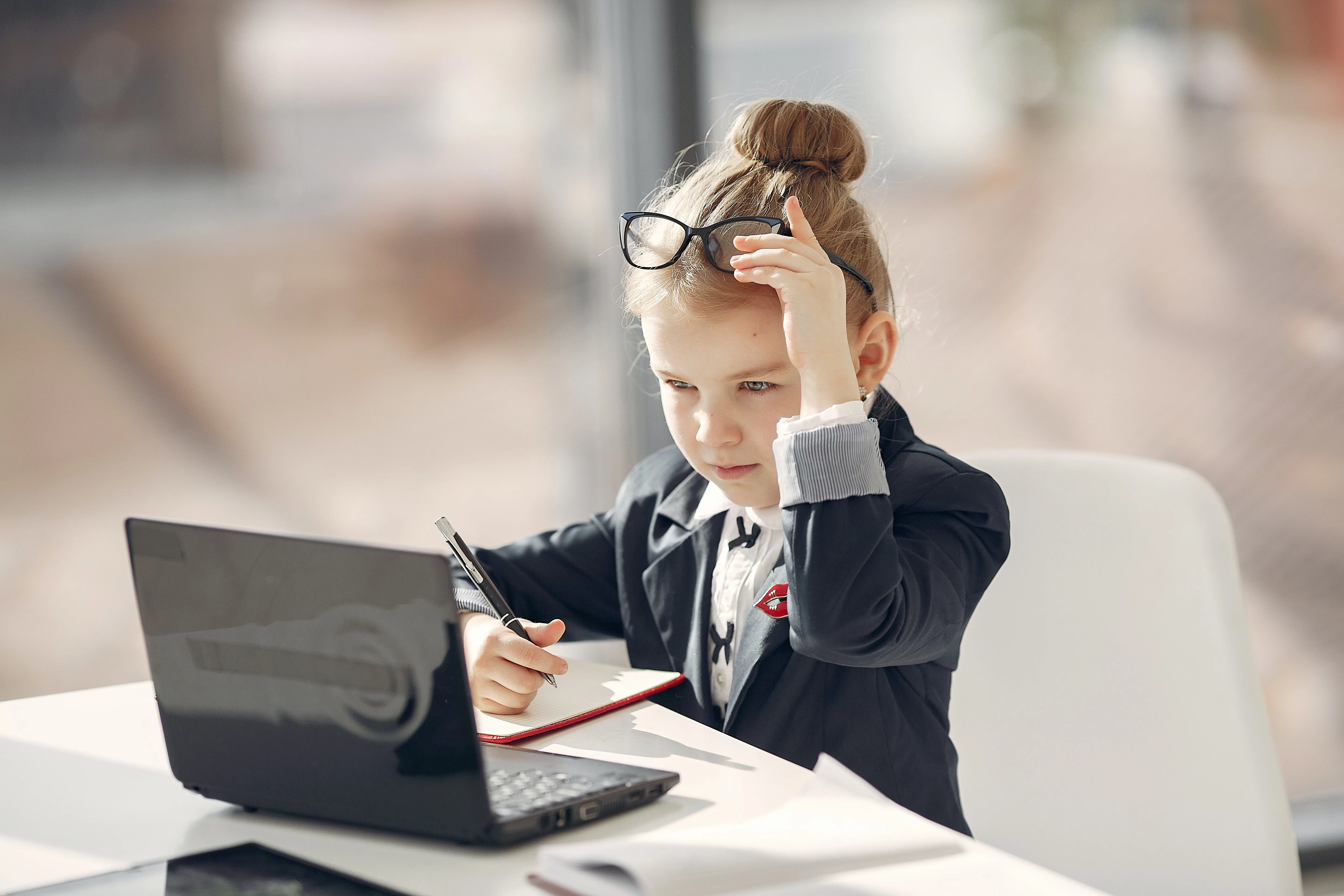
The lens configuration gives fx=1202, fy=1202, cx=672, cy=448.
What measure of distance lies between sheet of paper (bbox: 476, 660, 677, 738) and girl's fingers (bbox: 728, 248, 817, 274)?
0.32 metres

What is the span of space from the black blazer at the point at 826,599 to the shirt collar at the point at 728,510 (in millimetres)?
12

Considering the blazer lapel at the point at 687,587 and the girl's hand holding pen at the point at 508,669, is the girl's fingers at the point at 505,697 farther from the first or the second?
the blazer lapel at the point at 687,587

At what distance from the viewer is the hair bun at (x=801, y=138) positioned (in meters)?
1.08

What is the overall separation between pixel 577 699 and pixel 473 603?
0.18 metres

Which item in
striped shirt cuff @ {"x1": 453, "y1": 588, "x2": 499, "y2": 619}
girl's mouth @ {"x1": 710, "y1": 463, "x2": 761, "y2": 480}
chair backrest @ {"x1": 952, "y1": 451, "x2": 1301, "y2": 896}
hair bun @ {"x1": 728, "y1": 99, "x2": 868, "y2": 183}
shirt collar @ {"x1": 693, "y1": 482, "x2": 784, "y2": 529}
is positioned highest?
hair bun @ {"x1": 728, "y1": 99, "x2": 868, "y2": 183}

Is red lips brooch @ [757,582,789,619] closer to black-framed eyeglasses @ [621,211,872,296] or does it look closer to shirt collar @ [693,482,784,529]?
shirt collar @ [693,482,784,529]

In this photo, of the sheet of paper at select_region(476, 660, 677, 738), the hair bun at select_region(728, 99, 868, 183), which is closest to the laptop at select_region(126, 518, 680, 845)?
the sheet of paper at select_region(476, 660, 677, 738)

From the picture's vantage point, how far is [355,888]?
0.59m

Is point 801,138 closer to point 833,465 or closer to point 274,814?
point 833,465

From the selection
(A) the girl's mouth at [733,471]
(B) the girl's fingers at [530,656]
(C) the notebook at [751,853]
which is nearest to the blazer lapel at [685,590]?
(A) the girl's mouth at [733,471]

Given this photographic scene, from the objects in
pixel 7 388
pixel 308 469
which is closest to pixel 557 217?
pixel 308 469

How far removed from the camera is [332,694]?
0.64 metres

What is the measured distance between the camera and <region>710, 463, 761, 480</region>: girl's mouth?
992 millimetres

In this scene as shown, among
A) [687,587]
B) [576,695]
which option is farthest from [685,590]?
[576,695]
